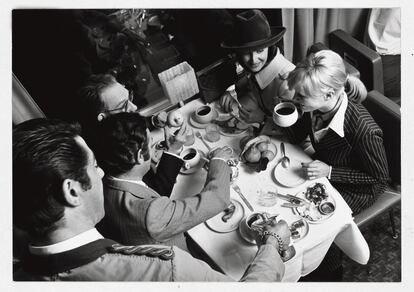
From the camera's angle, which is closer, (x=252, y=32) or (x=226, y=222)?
(x=226, y=222)

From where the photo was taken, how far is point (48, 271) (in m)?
1.30

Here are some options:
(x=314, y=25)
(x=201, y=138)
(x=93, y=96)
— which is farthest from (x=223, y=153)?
(x=314, y=25)

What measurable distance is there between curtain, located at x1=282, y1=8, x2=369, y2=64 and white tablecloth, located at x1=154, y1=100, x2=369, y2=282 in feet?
2.52

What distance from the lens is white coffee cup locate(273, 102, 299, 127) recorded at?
159 centimetres

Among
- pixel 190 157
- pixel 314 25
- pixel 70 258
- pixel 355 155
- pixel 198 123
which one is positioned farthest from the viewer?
pixel 314 25

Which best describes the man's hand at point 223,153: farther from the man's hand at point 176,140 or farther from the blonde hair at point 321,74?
the blonde hair at point 321,74

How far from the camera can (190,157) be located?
177cm

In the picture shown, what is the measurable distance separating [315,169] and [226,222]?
1.33 ft

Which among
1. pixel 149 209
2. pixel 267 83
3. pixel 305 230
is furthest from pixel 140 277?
pixel 267 83

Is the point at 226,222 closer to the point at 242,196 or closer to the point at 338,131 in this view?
the point at 242,196

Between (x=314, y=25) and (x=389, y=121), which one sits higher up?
(x=314, y=25)

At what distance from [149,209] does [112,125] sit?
1.05 feet

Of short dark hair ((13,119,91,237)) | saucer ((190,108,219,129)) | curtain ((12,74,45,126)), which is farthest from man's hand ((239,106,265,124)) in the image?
curtain ((12,74,45,126))

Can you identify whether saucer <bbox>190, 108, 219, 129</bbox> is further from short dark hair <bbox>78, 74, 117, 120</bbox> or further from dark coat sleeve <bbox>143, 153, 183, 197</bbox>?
short dark hair <bbox>78, 74, 117, 120</bbox>
